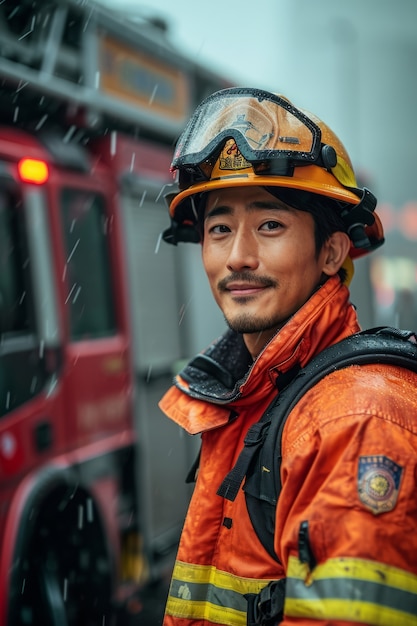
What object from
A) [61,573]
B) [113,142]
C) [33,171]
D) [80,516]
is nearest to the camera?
[33,171]

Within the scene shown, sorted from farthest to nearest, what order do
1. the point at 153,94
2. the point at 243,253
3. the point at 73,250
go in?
the point at 153,94
the point at 73,250
the point at 243,253

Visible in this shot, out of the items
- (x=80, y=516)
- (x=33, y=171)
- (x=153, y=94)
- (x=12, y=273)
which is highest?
(x=153, y=94)

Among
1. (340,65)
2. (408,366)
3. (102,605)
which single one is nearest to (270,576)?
(408,366)

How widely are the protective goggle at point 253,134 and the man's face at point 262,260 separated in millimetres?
105

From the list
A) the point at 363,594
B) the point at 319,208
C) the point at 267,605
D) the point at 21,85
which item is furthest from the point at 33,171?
the point at 363,594

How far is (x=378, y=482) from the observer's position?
51.7 inches

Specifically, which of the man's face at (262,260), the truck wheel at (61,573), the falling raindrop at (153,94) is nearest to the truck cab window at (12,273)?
the truck wheel at (61,573)

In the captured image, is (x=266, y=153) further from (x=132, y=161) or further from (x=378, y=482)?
(x=132, y=161)

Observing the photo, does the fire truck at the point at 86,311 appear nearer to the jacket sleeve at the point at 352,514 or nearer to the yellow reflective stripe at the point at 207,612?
the yellow reflective stripe at the point at 207,612

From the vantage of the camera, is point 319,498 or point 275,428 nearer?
point 319,498

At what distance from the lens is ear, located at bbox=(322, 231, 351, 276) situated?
1.96 m

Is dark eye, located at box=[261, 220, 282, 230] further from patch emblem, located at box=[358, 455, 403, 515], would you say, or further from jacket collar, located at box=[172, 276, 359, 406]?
patch emblem, located at box=[358, 455, 403, 515]

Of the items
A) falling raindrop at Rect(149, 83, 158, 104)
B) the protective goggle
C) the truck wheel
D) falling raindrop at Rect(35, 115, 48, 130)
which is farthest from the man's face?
falling raindrop at Rect(149, 83, 158, 104)

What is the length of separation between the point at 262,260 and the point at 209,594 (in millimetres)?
821
